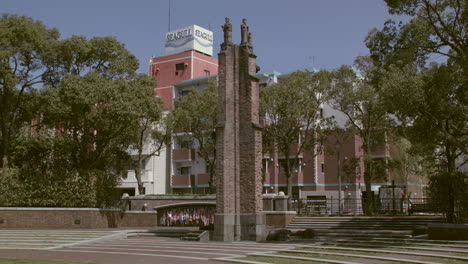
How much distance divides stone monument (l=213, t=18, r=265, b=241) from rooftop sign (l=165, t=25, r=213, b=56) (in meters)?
38.9

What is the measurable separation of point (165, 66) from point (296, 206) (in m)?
31.8

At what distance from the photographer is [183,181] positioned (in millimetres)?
53969

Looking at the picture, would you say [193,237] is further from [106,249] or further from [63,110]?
[63,110]

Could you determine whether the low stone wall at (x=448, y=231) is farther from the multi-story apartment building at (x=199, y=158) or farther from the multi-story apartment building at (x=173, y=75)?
the multi-story apartment building at (x=173, y=75)

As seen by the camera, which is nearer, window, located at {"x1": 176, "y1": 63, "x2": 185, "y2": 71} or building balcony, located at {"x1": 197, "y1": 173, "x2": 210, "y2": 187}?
building balcony, located at {"x1": 197, "y1": 173, "x2": 210, "y2": 187}

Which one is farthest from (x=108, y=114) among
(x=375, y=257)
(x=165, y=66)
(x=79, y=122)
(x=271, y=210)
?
(x=165, y=66)

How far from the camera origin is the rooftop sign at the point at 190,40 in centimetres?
6331

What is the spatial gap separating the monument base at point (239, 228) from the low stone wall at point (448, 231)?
753 cm

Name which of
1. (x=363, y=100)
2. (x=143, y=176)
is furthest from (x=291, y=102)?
(x=143, y=176)

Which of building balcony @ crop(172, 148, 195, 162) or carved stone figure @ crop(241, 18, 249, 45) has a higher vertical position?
carved stone figure @ crop(241, 18, 249, 45)

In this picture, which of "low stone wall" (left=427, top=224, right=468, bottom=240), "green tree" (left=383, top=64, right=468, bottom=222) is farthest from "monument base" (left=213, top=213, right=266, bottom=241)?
"green tree" (left=383, top=64, right=468, bottom=222)

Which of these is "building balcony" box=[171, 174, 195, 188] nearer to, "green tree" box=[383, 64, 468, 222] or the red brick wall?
the red brick wall

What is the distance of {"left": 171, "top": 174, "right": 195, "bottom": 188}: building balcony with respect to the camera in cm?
5356

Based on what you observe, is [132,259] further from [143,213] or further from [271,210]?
[143,213]
